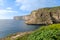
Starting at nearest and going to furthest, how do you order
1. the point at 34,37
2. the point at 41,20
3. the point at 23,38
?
the point at 34,37, the point at 23,38, the point at 41,20

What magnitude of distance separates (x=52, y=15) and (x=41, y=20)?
11181mm

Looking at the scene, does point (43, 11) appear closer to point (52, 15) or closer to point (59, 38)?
point (52, 15)

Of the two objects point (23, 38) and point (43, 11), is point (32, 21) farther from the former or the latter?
point (23, 38)

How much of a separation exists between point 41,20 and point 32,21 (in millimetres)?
8355

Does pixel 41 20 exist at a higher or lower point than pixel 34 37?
lower

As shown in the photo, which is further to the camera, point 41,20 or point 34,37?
point 41,20

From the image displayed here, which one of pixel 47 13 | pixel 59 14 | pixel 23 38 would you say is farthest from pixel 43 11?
pixel 23 38

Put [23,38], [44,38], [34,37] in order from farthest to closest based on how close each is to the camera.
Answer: [23,38]
[34,37]
[44,38]

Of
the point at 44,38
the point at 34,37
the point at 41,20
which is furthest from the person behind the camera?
the point at 41,20

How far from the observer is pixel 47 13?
488 ft

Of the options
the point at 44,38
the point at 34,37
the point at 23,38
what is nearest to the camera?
the point at 44,38

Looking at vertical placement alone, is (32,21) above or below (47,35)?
below

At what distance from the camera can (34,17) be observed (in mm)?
152875

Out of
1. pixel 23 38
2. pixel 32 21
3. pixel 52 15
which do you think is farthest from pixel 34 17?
pixel 23 38
